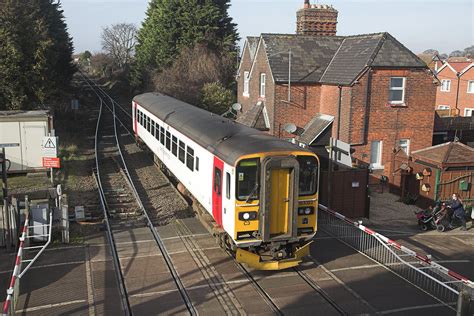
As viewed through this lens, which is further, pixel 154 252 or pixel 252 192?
pixel 154 252

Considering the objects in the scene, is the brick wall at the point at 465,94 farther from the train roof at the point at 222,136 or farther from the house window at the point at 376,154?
the train roof at the point at 222,136

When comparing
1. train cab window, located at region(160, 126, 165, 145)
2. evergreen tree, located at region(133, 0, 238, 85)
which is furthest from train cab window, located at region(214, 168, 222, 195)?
evergreen tree, located at region(133, 0, 238, 85)

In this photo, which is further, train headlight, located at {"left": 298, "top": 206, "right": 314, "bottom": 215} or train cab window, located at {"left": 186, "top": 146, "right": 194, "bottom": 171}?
train cab window, located at {"left": 186, "top": 146, "right": 194, "bottom": 171}

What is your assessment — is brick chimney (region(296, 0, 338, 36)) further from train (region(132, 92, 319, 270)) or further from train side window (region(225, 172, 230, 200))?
train side window (region(225, 172, 230, 200))

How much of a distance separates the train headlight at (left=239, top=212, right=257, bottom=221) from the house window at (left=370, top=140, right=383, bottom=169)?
428 inches

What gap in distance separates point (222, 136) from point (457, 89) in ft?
110

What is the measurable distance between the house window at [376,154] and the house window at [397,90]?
1.82m

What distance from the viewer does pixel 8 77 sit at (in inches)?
975

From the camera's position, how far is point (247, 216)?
9641 millimetres

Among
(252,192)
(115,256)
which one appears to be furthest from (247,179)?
(115,256)

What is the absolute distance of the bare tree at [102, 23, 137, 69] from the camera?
266 ft

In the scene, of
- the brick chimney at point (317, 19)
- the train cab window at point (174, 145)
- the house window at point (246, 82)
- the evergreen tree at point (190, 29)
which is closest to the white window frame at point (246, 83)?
the house window at point (246, 82)

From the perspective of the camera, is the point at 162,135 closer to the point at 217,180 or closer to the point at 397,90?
the point at 217,180

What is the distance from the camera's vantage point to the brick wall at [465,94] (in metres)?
37.5
